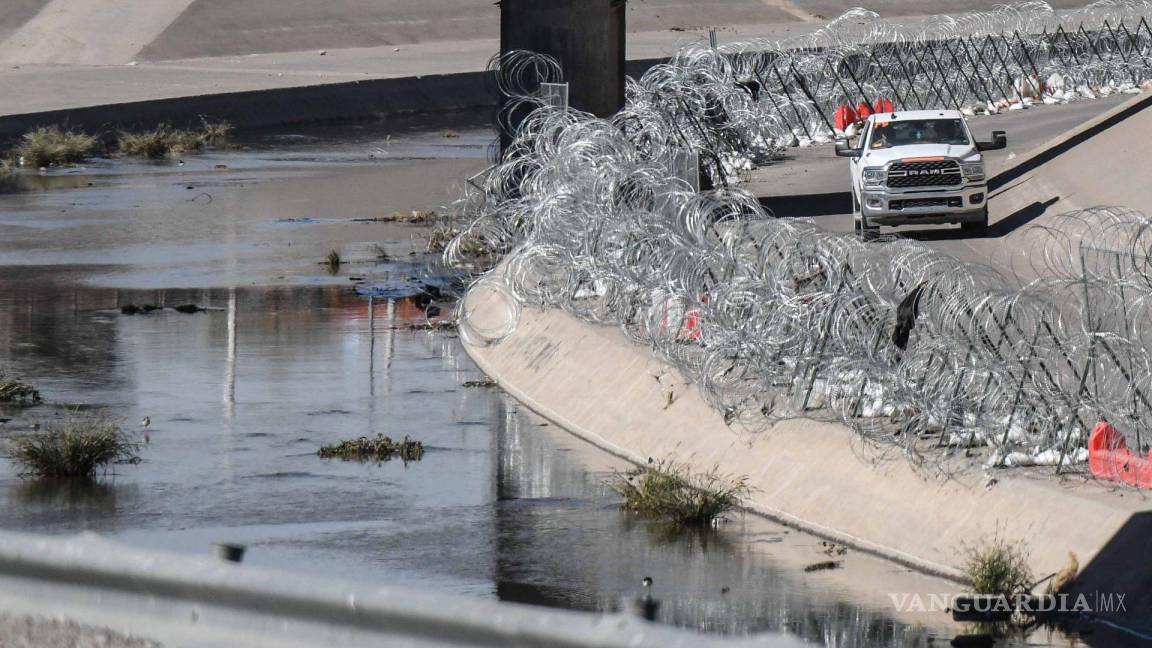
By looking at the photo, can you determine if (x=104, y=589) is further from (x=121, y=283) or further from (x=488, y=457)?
(x=121, y=283)

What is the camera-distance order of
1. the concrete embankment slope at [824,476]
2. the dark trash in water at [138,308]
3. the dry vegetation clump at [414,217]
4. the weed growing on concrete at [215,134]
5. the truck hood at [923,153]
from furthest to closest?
1. the weed growing on concrete at [215,134]
2. the dry vegetation clump at [414,217]
3. the truck hood at [923,153]
4. the dark trash in water at [138,308]
5. the concrete embankment slope at [824,476]

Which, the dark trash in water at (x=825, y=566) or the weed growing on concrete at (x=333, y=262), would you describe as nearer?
the dark trash in water at (x=825, y=566)

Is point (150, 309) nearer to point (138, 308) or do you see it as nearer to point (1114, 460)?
point (138, 308)

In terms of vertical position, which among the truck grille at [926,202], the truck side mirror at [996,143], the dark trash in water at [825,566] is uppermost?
the truck side mirror at [996,143]

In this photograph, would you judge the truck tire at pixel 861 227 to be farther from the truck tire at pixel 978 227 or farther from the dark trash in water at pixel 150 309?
the dark trash in water at pixel 150 309

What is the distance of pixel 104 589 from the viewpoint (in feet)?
21.3

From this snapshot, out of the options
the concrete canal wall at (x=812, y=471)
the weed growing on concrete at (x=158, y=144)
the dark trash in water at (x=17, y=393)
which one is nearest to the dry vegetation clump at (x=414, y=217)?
the weed growing on concrete at (x=158, y=144)

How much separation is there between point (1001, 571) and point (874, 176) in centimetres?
1741

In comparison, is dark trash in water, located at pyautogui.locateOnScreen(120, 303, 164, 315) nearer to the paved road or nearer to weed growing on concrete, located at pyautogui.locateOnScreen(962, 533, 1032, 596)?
the paved road

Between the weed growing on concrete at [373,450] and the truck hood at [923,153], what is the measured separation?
13486mm

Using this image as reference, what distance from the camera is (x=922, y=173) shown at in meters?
28.6

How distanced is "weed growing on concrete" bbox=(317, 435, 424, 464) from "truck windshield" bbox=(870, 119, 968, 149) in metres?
14.1

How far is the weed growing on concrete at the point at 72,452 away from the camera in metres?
15.7

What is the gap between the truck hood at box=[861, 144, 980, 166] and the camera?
28469 millimetres
